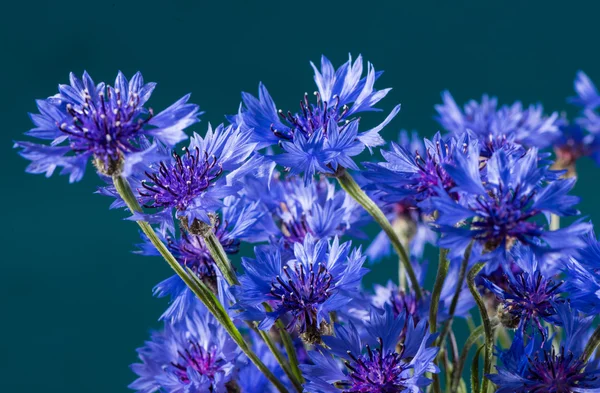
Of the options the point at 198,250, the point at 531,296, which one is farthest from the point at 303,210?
the point at 531,296

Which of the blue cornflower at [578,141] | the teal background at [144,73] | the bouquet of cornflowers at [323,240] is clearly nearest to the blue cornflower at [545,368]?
the bouquet of cornflowers at [323,240]

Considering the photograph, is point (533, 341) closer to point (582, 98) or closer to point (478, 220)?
point (478, 220)

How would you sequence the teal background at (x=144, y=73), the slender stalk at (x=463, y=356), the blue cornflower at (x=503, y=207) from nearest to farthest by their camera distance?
the blue cornflower at (x=503, y=207) → the slender stalk at (x=463, y=356) → the teal background at (x=144, y=73)

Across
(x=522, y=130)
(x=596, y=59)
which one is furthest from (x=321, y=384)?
(x=596, y=59)

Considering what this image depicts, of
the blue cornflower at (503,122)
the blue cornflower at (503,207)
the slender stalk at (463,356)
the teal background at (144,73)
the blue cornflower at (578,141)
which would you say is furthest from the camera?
the teal background at (144,73)

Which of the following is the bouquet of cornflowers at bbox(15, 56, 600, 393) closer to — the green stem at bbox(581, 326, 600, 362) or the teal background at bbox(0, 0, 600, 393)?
the green stem at bbox(581, 326, 600, 362)

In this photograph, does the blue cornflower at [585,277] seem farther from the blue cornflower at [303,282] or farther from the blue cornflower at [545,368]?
the blue cornflower at [303,282]

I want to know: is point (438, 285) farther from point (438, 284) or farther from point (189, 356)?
point (189, 356)

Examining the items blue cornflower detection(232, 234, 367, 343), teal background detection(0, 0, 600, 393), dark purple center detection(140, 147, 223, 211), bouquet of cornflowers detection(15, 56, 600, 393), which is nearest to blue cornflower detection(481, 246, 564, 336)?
bouquet of cornflowers detection(15, 56, 600, 393)
